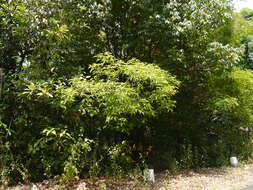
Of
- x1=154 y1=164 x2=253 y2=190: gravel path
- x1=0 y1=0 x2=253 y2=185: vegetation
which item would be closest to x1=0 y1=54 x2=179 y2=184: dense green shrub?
x1=0 y1=0 x2=253 y2=185: vegetation

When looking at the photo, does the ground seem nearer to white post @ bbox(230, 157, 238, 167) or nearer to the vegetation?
the vegetation

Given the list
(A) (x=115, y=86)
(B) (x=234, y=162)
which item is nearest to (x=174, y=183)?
(A) (x=115, y=86)

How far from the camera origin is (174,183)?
15.3 ft

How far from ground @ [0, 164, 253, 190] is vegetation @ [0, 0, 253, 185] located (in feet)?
0.83

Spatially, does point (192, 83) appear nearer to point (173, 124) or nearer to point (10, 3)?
point (173, 124)

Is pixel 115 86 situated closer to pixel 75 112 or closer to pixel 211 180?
pixel 75 112

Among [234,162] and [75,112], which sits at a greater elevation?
[75,112]

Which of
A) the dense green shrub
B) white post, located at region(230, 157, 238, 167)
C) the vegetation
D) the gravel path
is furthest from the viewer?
white post, located at region(230, 157, 238, 167)

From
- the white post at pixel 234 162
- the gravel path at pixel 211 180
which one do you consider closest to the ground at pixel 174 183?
the gravel path at pixel 211 180

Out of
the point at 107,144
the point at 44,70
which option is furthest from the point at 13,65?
the point at 107,144

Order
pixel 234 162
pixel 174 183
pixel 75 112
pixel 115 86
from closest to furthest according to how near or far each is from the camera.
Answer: pixel 115 86
pixel 75 112
pixel 174 183
pixel 234 162

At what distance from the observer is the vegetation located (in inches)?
161

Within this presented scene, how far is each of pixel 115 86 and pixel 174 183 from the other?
241cm

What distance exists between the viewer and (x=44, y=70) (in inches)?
172
